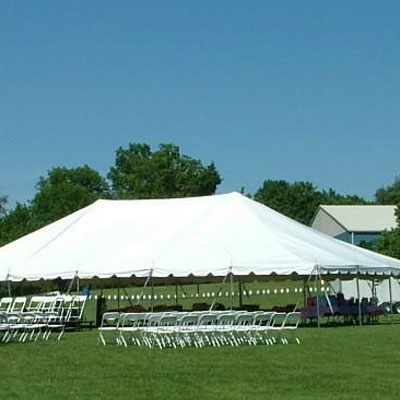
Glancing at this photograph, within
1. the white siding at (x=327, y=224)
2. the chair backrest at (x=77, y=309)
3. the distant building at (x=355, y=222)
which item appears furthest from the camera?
the white siding at (x=327, y=224)

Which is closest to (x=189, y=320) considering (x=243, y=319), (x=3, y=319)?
(x=243, y=319)

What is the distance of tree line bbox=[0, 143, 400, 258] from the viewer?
10246 cm

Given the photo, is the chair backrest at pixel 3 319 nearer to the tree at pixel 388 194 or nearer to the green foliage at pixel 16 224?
the green foliage at pixel 16 224

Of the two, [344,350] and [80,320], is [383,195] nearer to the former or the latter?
[80,320]

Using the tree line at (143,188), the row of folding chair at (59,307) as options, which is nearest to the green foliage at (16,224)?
the tree line at (143,188)

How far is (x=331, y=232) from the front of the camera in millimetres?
90062

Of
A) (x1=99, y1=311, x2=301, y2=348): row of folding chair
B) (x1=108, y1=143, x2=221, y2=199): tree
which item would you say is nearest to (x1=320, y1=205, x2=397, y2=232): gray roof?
(x1=108, y1=143, x2=221, y2=199): tree

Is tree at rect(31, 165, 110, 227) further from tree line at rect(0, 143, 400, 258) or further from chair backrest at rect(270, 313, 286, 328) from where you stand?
chair backrest at rect(270, 313, 286, 328)

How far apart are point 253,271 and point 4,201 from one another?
5092 centimetres

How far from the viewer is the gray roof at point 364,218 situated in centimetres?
8675

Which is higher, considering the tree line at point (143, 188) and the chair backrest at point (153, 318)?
the tree line at point (143, 188)

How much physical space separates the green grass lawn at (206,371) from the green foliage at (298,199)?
96.7 m

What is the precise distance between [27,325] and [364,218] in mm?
64250

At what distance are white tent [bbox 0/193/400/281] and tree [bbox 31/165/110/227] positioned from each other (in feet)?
187
